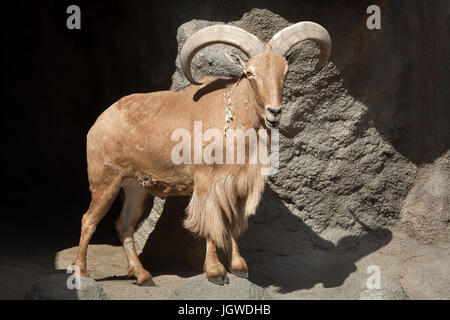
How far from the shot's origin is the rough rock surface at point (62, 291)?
7477 millimetres

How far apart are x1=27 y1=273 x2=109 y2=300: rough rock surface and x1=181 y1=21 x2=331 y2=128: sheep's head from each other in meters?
2.57

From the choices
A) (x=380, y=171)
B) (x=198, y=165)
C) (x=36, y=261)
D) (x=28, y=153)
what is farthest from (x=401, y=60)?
(x=28, y=153)

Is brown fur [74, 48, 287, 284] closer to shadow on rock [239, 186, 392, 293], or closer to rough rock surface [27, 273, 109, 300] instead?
rough rock surface [27, 273, 109, 300]

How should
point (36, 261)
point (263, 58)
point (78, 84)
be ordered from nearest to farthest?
point (263, 58)
point (36, 261)
point (78, 84)

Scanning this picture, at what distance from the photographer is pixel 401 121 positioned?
374 inches

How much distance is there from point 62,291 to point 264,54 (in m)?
3.31

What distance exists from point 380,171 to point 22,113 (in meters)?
7.51

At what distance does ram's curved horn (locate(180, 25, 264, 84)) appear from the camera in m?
7.66

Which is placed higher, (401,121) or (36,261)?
(401,121)

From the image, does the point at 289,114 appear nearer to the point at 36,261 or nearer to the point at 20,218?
the point at 36,261

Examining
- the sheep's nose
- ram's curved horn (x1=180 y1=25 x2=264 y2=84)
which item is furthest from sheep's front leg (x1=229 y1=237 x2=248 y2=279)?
ram's curved horn (x1=180 y1=25 x2=264 y2=84)

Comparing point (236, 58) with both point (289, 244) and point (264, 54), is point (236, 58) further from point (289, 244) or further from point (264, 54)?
point (289, 244)

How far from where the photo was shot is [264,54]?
759cm

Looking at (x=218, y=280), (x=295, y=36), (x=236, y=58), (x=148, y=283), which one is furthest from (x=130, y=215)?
(x=295, y=36)
